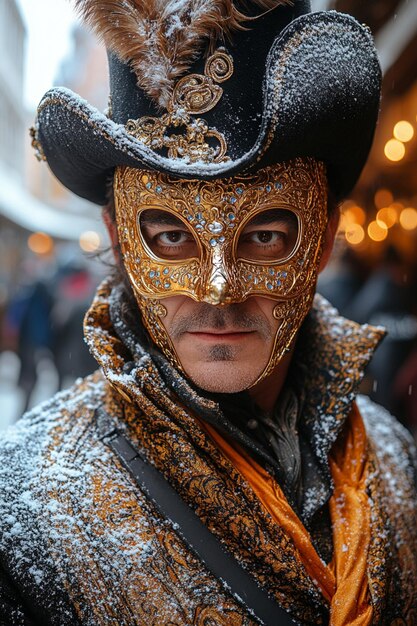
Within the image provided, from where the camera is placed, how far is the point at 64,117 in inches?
66.4

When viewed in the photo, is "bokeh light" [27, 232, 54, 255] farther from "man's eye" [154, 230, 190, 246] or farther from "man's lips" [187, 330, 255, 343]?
"man's lips" [187, 330, 255, 343]

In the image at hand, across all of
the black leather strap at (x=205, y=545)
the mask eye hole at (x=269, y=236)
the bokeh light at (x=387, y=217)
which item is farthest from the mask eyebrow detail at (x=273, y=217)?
the bokeh light at (x=387, y=217)

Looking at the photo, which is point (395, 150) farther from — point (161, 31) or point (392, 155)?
point (161, 31)

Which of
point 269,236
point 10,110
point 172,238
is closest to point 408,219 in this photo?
point 269,236

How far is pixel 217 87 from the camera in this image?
1.65m

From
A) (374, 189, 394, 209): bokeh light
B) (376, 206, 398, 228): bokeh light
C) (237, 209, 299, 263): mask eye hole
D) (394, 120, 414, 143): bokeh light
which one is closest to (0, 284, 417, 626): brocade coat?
(237, 209, 299, 263): mask eye hole

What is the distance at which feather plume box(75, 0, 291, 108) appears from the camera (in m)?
1.63

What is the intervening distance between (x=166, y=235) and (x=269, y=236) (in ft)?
0.93

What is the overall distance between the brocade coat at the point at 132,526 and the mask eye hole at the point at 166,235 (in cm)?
27

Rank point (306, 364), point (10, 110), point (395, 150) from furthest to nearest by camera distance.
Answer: point (10, 110), point (395, 150), point (306, 364)

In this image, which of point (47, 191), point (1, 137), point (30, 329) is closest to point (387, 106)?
point (30, 329)

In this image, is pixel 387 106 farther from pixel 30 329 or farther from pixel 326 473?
pixel 326 473

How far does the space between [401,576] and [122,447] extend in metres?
0.90

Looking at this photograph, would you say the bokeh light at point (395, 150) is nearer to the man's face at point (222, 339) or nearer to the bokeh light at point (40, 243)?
the man's face at point (222, 339)
